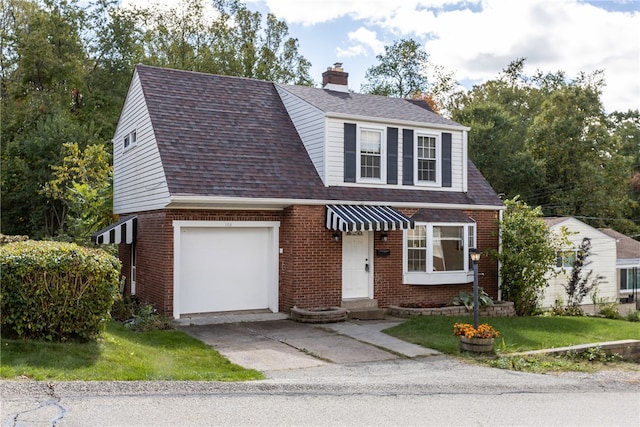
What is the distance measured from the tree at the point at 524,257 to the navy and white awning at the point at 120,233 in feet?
34.4

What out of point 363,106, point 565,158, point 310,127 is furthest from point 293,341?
point 565,158

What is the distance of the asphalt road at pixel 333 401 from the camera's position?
626 centimetres

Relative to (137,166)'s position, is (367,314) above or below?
below

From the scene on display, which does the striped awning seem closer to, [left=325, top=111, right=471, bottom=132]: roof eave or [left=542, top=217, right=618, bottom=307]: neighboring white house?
[left=325, top=111, right=471, bottom=132]: roof eave

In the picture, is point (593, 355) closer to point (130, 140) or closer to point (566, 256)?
point (566, 256)

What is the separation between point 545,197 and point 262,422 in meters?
34.3

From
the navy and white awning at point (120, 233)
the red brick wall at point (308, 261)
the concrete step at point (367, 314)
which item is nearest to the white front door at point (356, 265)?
the red brick wall at point (308, 261)

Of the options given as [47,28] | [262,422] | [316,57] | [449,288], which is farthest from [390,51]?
[262,422]

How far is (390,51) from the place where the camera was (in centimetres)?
4275

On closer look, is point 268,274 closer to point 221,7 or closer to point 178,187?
point 178,187

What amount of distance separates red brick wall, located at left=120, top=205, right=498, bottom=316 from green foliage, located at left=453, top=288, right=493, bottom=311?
5.44 ft

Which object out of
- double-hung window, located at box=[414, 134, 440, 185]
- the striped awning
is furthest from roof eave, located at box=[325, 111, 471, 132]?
the striped awning

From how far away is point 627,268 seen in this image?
28453 mm

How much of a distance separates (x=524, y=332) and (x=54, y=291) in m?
10.1
